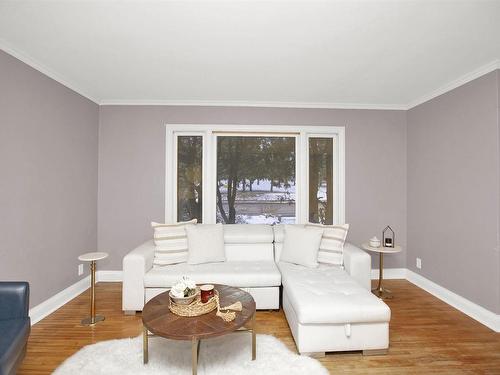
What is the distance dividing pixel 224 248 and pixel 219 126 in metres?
1.78

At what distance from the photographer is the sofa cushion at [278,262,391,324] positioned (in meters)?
2.17

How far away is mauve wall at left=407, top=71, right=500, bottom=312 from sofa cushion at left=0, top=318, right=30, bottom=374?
3960 mm

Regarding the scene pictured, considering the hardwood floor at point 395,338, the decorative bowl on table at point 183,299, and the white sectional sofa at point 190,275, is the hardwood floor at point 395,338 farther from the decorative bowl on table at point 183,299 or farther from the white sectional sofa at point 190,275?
the decorative bowl on table at point 183,299

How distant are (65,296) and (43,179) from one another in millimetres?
1414

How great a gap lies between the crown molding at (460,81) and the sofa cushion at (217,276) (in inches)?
118

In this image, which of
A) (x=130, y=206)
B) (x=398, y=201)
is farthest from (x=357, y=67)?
(x=130, y=206)

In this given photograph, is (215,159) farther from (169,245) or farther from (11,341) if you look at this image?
(11,341)

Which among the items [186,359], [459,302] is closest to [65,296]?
[186,359]

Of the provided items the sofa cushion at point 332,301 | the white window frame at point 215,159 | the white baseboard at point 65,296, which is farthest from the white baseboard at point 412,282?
the sofa cushion at point 332,301

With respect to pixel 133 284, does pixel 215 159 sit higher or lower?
higher

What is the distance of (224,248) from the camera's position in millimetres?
3471

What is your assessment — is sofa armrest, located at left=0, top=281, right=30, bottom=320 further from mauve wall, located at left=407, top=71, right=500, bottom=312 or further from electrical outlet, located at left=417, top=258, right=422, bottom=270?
electrical outlet, located at left=417, top=258, right=422, bottom=270

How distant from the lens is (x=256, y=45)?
2371 mm

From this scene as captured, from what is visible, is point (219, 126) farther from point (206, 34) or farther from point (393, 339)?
point (393, 339)
